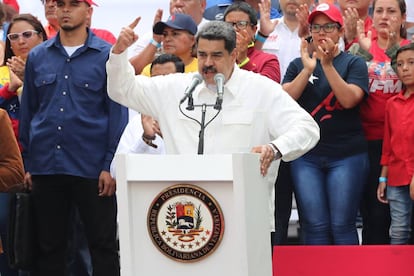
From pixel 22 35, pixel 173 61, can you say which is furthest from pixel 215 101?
pixel 22 35

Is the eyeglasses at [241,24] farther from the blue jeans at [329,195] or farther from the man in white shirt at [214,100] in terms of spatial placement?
the man in white shirt at [214,100]

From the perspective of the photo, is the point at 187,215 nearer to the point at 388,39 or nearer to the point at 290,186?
the point at 290,186

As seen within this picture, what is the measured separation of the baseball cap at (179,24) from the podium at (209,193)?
297 cm

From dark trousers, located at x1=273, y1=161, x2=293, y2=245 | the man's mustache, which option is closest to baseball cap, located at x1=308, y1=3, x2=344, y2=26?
dark trousers, located at x1=273, y1=161, x2=293, y2=245

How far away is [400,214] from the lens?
707 cm

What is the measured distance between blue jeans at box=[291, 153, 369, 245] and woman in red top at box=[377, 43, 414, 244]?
0.20 meters

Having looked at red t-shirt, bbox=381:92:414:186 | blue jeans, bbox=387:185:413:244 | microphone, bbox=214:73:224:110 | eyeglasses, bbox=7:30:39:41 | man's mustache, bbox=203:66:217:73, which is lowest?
blue jeans, bbox=387:185:413:244

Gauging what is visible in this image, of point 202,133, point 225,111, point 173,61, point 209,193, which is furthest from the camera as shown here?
point 173,61

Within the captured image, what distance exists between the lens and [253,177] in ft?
16.2

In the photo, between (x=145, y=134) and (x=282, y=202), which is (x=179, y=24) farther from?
(x=282, y=202)

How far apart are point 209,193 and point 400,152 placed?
2666 millimetres

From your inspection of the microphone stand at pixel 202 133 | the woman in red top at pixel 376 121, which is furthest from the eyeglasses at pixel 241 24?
the microphone stand at pixel 202 133

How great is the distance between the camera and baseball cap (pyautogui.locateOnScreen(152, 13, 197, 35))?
7800mm

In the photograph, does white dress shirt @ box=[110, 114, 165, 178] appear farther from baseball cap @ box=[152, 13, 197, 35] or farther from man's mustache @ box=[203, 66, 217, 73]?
man's mustache @ box=[203, 66, 217, 73]
